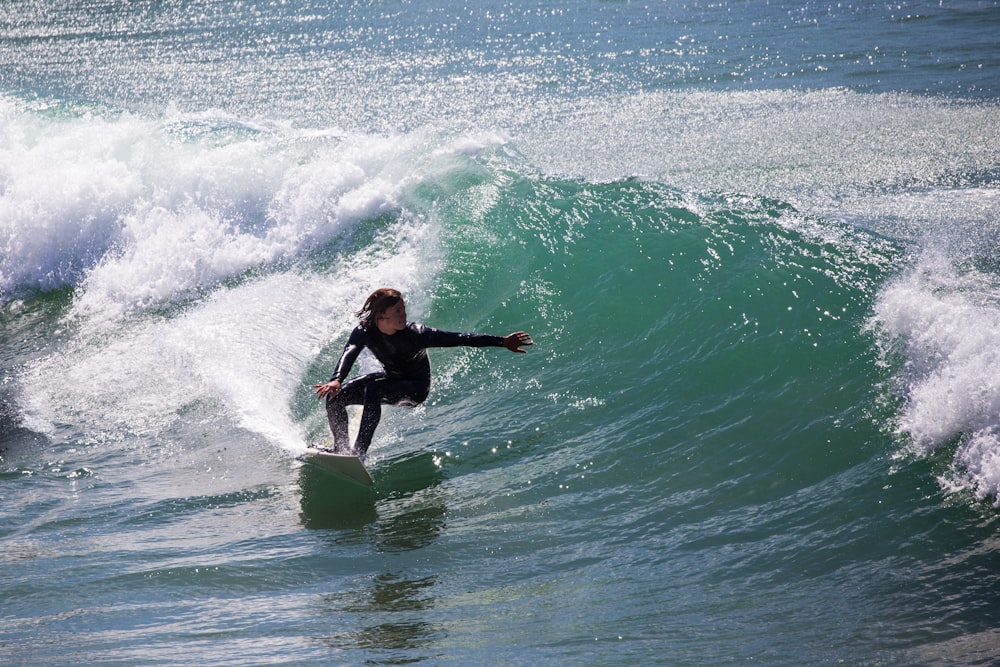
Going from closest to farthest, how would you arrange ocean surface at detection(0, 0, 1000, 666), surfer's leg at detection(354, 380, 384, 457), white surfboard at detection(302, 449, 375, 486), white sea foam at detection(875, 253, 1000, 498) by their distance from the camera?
ocean surface at detection(0, 0, 1000, 666) → white sea foam at detection(875, 253, 1000, 498) → white surfboard at detection(302, 449, 375, 486) → surfer's leg at detection(354, 380, 384, 457)

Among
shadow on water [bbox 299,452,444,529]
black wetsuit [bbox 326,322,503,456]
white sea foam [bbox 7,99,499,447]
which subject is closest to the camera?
shadow on water [bbox 299,452,444,529]

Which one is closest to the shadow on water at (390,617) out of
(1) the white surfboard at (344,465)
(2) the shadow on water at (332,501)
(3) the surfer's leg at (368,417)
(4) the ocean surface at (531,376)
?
(4) the ocean surface at (531,376)

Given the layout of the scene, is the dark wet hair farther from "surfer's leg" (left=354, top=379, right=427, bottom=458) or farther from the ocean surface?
the ocean surface

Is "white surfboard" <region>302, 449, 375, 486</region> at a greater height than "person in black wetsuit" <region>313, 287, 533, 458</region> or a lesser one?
lesser

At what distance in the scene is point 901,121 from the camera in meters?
13.5

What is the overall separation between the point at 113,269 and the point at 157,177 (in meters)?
2.03

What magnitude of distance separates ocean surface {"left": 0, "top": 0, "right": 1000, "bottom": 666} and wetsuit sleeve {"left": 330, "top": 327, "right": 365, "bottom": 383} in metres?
0.76

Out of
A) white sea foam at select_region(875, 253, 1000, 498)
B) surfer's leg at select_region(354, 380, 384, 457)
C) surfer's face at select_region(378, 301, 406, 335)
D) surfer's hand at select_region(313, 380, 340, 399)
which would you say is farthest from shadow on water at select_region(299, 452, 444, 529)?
white sea foam at select_region(875, 253, 1000, 498)

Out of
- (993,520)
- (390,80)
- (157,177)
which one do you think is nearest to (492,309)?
(993,520)

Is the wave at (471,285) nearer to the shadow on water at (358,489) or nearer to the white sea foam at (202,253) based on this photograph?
the white sea foam at (202,253)

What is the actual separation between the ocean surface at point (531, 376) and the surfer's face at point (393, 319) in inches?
42.0

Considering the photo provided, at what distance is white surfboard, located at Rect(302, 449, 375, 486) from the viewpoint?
6152mm

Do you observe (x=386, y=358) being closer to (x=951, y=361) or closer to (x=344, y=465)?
(x=344, y=465)

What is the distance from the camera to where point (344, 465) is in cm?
621
